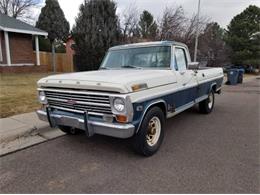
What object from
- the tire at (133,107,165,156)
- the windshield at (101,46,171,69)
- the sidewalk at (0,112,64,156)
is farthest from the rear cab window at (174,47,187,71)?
the sidewalk at (0,112,64,156)

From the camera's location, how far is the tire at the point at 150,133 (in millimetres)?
3494

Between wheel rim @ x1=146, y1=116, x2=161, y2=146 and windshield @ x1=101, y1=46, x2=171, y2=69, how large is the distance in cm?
127

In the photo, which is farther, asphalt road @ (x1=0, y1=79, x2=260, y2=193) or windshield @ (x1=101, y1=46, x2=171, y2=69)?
windshield @ (x1=101, y1=46, x2=171, y2=69)

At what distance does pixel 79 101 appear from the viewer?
11.5 feet

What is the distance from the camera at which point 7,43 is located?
15562mm

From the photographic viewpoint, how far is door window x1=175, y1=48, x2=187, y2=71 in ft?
15.5

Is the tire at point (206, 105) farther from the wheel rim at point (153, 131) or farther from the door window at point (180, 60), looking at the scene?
the wheel rim at point (153, 131)

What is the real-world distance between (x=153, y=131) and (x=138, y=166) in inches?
28.7

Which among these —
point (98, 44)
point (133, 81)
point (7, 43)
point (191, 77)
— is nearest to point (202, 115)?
point (191, 77)

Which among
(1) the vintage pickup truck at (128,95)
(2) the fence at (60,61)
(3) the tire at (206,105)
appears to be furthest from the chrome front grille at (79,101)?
(2) the fence at (60,61)

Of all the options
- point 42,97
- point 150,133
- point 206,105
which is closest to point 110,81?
point 150,133

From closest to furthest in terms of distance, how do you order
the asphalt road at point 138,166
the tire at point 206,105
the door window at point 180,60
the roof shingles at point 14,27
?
the asphalt road at point 138,166
the door window at point 180,60
the tire at point 206,105
the roof shingles at point 14,27

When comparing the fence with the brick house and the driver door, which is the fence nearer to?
the brick house

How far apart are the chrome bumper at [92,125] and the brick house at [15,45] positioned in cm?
1359
